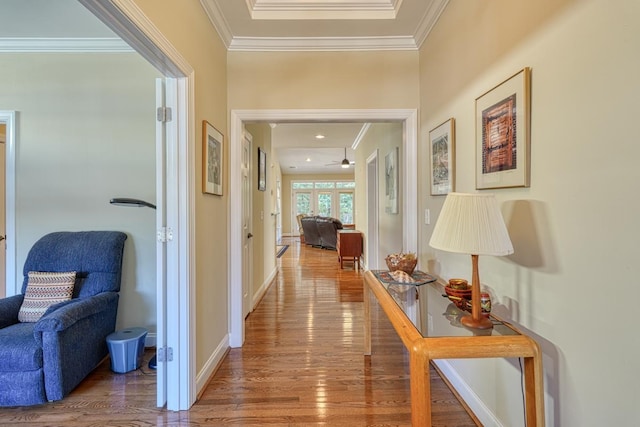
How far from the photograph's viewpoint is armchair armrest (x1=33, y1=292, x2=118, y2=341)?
172 cm

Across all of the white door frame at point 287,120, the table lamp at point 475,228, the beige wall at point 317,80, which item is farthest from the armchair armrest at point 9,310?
the table lamp at point 475,228

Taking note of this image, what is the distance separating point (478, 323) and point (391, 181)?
266 centimetres

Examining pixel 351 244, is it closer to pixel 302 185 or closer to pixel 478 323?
pixel 478 323

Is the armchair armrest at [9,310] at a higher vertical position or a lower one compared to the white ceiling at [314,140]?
lower

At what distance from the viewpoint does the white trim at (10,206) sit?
2430 millimetres

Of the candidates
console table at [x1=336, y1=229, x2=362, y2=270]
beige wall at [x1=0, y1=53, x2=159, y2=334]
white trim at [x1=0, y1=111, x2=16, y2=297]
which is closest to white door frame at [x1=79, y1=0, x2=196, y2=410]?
beige wall at [x1=0, y1=53, x2=159, y2=334]

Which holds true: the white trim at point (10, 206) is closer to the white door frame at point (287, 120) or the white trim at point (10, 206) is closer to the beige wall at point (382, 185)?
the white door frame at point (287, 120)

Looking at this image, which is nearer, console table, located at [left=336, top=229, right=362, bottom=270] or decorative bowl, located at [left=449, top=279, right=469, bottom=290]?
decorative bowl, located at [left=449, top=279, right=469, bottom=290]

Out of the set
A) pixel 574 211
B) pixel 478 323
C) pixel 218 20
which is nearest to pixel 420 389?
pixel 478 323

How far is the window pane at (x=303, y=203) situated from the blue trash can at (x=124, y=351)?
34.5 feet

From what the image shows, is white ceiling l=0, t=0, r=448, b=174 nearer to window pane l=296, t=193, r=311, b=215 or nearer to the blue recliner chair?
the blue recliner chair

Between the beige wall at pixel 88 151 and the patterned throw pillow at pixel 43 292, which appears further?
the beige wall at pixel 88 151

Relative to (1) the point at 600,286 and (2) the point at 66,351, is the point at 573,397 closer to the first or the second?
(1) the point at 600,286

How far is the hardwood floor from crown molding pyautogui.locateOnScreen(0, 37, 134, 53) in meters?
2.60
